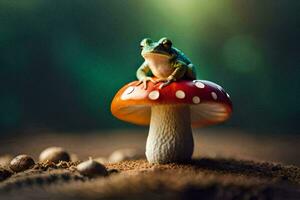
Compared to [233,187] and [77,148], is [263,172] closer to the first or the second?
[233,187]

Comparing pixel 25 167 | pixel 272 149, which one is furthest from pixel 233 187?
pixel 272 149

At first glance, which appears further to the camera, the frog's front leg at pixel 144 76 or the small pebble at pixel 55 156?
the small pebble at pixel 55 156

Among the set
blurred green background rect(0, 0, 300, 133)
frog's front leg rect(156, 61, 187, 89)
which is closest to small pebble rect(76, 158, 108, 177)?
frog's front leg rect(156, 61, 187, 89)

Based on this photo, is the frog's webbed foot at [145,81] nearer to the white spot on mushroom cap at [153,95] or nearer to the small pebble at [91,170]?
the white spot on mushroom cap at [153,95]

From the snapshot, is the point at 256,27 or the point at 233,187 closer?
the point at 233,187

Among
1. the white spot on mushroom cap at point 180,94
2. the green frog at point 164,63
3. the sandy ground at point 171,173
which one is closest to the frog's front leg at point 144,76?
the green frog at point 164,63

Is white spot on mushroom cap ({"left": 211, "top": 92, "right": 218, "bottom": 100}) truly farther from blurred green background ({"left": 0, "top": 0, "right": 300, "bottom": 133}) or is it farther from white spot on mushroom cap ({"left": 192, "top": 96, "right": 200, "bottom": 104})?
blurred green background ({"left": 0, "top": 0, "right": 300, "bottom": 133})
